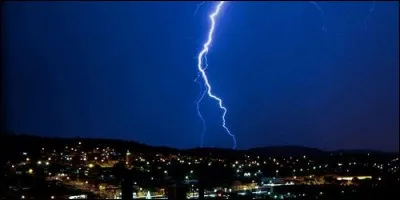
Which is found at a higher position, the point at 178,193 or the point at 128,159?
the point at 128,159

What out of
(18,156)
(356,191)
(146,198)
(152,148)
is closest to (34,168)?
(18,156)

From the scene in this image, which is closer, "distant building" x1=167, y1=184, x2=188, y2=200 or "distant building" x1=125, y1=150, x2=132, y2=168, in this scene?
"distant building" x1=167, y1=184, x2=188, y2=200

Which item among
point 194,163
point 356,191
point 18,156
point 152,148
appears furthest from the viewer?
point 152,148

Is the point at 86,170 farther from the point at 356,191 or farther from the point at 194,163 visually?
the point at 356,191

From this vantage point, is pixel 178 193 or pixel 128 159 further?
pixel 128 159

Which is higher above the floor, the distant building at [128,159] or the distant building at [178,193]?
the distant building at [128,159]

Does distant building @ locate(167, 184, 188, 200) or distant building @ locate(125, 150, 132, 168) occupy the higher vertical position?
distant building @ locate(125, 150, 132, 168)

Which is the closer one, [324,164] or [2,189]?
[2,189]

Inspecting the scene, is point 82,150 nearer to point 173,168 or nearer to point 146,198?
point 173,168

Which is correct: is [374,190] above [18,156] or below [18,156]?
below

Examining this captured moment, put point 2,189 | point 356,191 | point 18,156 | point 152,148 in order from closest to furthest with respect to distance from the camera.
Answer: point 2,189, point 18,156, point 356,191, point 152,148

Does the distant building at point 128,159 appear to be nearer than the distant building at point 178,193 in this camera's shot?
No
